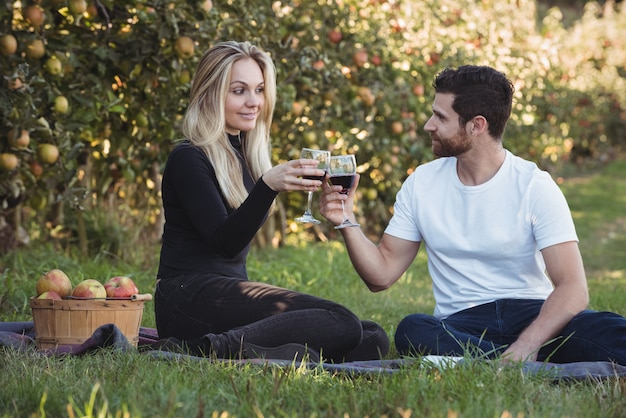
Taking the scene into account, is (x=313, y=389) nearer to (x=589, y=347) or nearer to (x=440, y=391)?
(x=440, y=391)

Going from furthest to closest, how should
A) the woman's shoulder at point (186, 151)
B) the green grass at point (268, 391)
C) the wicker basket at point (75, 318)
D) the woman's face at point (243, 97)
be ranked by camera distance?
the woman's face at point (243, 97), the woman's shoulder at point (186, 151), the wicker basket at point (75, 318), the green grass at point (268, 391)

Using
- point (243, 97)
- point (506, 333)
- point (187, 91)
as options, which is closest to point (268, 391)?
point (506, 333)

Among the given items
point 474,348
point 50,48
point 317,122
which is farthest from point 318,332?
point 317,122

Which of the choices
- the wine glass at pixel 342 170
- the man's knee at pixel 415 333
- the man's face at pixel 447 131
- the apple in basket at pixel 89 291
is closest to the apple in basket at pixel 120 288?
Answer: the apple in basket at pixel 89 291

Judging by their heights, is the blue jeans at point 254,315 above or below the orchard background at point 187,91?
below

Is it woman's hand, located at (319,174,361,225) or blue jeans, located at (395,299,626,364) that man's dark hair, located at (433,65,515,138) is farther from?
blue jeans, located at (395,299,626,364)

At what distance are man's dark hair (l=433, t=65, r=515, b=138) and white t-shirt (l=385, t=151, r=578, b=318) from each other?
19 cm

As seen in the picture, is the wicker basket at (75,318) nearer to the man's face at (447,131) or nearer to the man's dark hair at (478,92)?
the man's face at (447,131)

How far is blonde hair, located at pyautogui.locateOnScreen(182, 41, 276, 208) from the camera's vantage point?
151 inches

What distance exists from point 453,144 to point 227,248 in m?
1.00

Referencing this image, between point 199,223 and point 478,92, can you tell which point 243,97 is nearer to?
point 199,223

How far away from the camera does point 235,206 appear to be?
3811 mm

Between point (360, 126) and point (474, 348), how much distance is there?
155 inches

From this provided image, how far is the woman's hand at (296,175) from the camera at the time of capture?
3.34 metres
